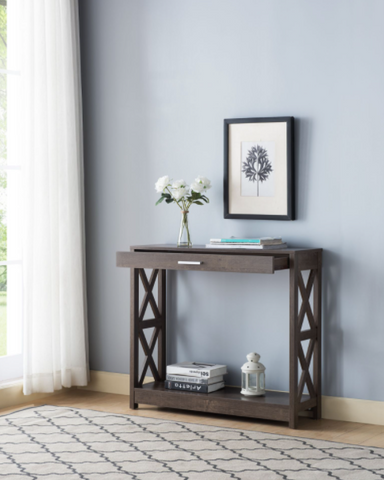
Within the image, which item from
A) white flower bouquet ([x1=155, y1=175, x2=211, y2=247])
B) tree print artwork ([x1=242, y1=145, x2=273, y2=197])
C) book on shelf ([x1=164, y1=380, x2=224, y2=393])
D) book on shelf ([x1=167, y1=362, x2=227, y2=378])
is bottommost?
book on shelf ([x1=164, y1=380, x2=224, y2=393])

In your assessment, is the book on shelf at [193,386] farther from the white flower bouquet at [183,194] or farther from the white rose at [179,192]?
the white rose at [179,192]

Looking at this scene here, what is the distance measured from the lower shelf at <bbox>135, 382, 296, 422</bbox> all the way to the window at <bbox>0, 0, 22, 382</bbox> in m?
0.82

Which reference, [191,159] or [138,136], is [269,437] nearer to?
[191,159]

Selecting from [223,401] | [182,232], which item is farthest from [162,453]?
[182,232]

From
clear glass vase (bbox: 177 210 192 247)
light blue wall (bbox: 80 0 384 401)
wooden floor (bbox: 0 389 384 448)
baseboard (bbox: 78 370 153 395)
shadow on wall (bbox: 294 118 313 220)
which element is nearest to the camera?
wooden floor (bbox: 0 389 384 448)

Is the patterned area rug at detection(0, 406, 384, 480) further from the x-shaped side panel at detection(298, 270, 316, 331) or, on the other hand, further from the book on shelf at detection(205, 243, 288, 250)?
the book on shelf at detection(205, 243, 288, 250)

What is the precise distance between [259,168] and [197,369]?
3.60 feet

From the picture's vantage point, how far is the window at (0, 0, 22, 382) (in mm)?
3904

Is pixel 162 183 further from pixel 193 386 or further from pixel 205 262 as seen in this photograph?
pixel 193 386

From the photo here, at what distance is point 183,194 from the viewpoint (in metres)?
3.67

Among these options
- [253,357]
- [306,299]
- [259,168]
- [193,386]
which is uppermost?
[259,168]

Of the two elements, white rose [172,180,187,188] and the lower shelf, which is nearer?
the lower shelf

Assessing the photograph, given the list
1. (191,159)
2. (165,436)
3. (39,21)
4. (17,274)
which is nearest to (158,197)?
(191,159)

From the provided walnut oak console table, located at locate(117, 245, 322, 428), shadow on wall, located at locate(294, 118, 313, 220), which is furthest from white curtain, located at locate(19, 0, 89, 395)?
shadow on wall, located at locate(294, 118, 313, 220)
